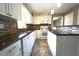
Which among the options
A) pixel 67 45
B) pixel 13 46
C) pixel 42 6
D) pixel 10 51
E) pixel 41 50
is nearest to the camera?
pixel 10 51

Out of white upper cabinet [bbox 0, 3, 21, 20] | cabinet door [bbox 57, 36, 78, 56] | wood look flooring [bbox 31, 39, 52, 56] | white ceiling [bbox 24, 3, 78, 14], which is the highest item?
white ceiling [bbox 24, 3, 78, 14]

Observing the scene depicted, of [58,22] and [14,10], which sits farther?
[58,22]

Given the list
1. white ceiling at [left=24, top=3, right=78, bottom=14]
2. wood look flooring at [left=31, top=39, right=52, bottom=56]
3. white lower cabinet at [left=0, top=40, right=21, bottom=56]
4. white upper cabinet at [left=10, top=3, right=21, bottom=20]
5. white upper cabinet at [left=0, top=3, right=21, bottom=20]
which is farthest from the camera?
white ceiling at [left=24, top=3, right=78, bottom=14]

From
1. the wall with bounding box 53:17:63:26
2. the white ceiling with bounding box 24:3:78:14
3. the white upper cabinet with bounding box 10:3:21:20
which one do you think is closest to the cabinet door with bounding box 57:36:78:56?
the white upper cabinet with bounding box 10:3:21:20

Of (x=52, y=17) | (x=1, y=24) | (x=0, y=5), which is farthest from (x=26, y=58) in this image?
(x=52, y=17)

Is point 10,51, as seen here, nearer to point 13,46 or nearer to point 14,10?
point 13,46

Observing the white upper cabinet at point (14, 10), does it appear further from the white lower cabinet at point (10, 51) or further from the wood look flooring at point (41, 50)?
the wood look flooring at point (41, 50)

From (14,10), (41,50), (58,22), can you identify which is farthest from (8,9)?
(58,22)

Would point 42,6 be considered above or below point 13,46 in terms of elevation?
above

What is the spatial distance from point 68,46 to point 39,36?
3.59 meters

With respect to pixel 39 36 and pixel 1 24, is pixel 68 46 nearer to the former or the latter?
pixel 1 24

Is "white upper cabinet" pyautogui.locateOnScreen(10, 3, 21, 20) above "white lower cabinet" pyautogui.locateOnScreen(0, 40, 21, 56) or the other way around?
above

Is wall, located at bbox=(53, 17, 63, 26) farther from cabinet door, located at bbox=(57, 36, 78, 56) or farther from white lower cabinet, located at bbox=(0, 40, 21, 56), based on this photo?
white lower cabinet, located at bbox=(0, 40, 21, 56)

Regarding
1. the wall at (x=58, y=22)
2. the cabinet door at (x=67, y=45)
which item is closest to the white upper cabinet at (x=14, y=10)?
the cabinet door at (x=67, y=45)
